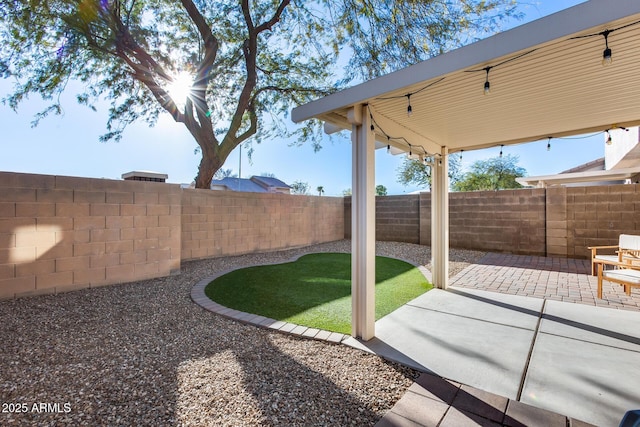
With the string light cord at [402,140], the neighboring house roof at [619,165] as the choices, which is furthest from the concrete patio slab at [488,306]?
the neighboring house roof at [619,165]

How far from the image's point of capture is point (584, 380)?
2242mm

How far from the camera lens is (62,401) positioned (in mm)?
1987

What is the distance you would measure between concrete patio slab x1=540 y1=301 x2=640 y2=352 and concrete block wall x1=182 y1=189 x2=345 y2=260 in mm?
6562

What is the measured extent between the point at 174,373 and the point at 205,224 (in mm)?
5183

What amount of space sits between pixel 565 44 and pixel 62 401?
13.8 feet

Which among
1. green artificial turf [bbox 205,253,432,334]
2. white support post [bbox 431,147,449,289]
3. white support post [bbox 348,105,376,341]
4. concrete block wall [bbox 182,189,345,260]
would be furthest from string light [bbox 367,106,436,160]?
concrete block wall [bbox 182,189,345,260]

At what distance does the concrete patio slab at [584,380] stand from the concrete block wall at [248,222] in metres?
6.57

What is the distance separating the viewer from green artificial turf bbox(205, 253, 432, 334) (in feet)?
12.0

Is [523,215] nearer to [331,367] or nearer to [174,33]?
[331,367]

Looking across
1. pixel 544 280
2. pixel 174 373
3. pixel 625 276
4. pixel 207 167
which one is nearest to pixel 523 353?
pixel 625 276

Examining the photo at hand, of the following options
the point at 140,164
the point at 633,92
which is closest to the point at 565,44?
the point at 633,92

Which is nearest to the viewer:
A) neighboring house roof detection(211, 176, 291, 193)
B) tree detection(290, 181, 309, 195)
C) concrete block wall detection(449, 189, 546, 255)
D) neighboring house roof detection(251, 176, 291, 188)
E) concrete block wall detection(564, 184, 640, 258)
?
concrete block wall detection(564, 184, 640, 258)

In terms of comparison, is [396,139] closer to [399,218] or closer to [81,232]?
[81,232]

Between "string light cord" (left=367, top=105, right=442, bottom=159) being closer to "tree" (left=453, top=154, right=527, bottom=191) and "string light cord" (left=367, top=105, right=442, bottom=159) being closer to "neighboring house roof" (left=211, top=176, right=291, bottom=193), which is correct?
"tree" (left=453, top=154, right=527, bottom=191)
